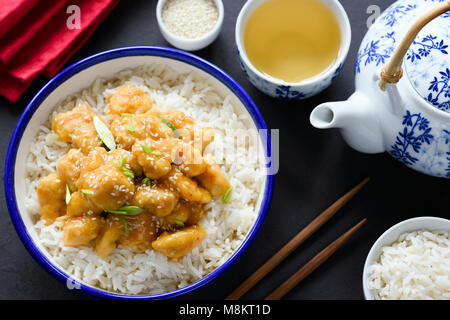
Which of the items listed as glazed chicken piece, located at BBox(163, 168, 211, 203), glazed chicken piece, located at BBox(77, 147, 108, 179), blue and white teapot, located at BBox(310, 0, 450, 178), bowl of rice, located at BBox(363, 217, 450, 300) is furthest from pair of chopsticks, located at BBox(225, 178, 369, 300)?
glazed chicken piece, located at BBox(77, 147, 108, 179)

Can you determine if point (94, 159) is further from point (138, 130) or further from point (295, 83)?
point (295, 83)

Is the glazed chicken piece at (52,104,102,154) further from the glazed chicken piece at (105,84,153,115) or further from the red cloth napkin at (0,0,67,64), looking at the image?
the red cloth napkin at (0,0,67,64)

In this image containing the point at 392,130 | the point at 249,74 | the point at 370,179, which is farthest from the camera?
the point at 370,179

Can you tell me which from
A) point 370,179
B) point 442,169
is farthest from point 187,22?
point 442,169

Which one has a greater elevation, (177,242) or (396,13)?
(396,13)

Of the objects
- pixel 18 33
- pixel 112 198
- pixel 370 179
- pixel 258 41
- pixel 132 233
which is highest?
pixel 18 33

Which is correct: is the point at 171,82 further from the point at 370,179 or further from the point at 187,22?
the point at 370,179

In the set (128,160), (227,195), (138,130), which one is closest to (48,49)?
(138,130)
